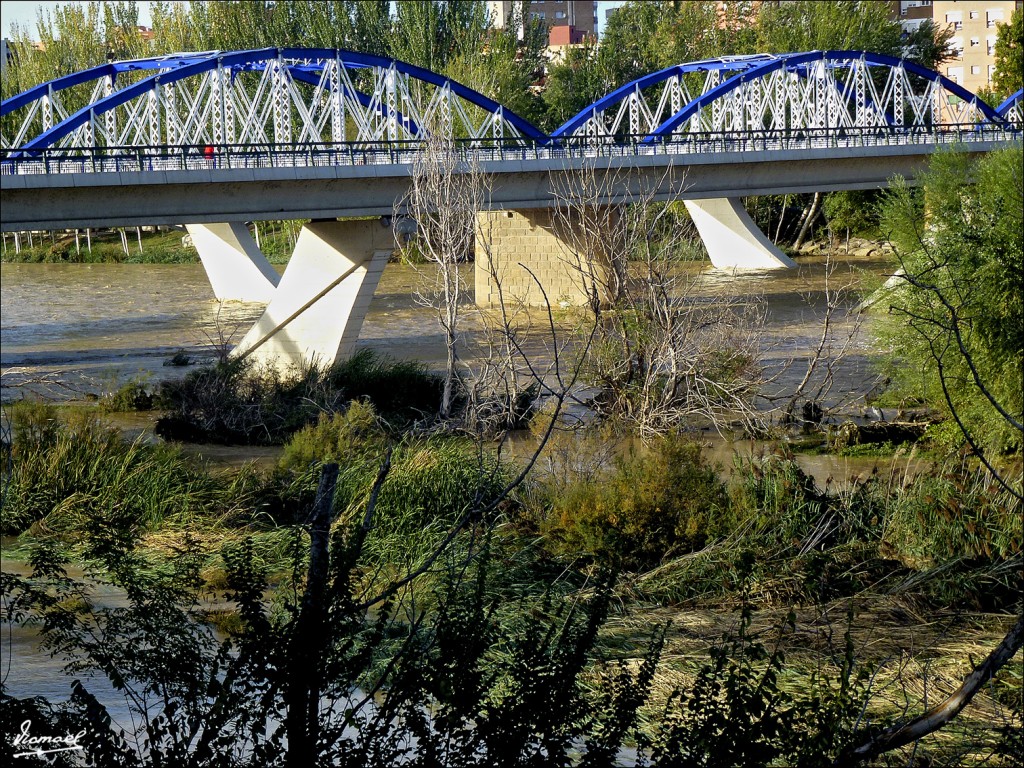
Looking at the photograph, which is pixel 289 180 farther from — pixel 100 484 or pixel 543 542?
pixel 543 542

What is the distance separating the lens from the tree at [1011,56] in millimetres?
55219

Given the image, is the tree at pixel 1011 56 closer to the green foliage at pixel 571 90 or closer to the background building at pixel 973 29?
the green foliage at pixel 571 90

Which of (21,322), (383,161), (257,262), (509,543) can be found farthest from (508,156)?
(509,543)

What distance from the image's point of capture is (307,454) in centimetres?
1375

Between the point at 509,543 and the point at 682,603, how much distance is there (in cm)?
174

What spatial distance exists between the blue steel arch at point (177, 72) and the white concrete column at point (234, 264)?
19.9 ft

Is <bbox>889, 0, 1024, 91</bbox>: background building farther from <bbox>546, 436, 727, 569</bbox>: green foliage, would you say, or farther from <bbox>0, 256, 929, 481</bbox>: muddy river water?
<bbox>546, 436, 727, 569</bbox>: green foliage

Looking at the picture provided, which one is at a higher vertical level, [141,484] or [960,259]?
[960,259]

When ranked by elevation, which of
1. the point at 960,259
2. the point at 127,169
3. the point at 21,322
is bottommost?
the point at 21,322

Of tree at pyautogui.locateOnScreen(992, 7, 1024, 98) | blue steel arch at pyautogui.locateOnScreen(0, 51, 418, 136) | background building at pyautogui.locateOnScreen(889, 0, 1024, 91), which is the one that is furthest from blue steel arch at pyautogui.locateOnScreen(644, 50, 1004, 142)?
background building at pyautogui.locateOnScreen(889, 0, 1024, 91)

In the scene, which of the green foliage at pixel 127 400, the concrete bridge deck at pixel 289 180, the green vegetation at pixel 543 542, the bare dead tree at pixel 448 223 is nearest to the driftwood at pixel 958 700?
the green vegetation at pixel 543 542

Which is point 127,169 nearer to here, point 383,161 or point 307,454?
point 383,161

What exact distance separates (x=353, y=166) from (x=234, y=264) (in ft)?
43.8

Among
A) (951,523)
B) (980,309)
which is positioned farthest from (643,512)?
(980,309)
